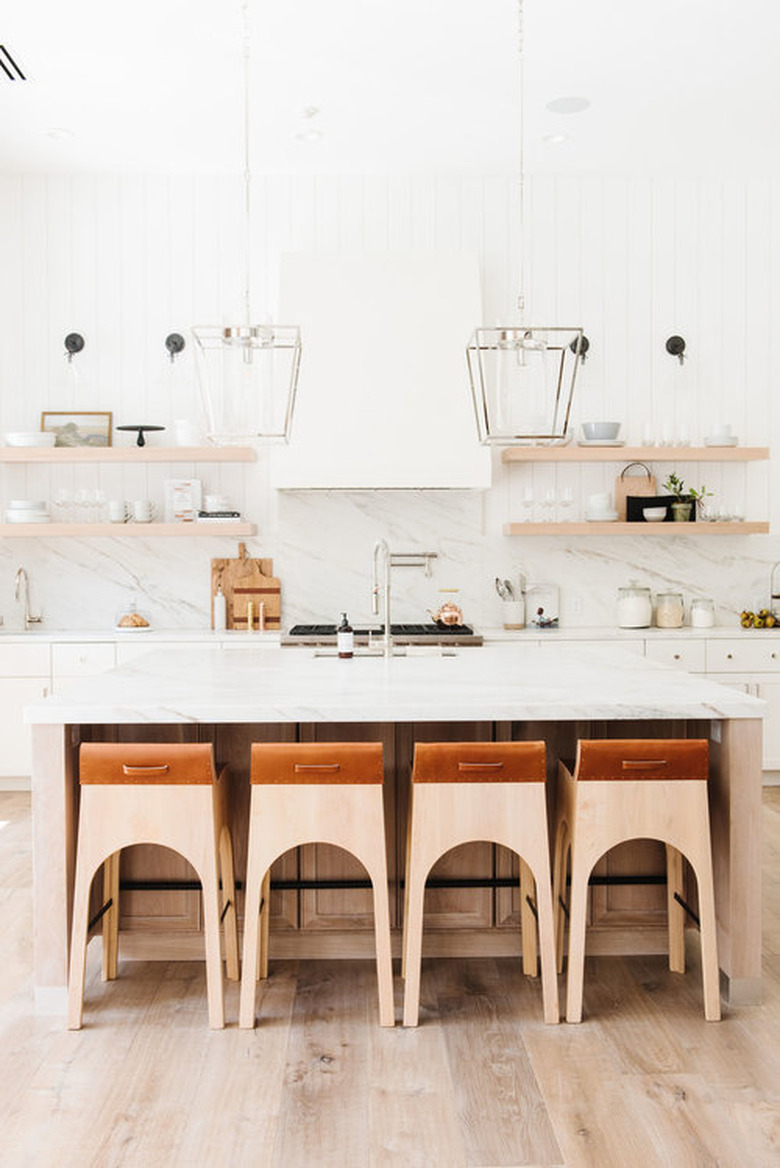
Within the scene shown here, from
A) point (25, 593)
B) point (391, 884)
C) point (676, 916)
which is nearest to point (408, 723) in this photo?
point (391, 884)

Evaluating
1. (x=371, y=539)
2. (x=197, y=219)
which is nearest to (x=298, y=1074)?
(x=371, y=539)

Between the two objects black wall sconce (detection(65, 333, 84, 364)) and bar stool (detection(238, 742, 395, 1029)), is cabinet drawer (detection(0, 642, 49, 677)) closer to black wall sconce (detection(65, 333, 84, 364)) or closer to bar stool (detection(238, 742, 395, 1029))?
black wall sconce (detection(65, 333, 84, 364))

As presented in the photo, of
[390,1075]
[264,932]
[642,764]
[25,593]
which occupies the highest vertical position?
[25,593]

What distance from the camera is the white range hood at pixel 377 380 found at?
5.16 metres

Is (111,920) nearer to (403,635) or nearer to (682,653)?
(403,635)

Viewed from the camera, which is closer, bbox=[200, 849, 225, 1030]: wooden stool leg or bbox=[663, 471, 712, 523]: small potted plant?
bbox=[200, 849, 225, 1030]: wooden stool leg

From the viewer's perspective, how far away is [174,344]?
5.66 metres

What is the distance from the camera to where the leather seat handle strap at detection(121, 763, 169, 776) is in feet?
8.59

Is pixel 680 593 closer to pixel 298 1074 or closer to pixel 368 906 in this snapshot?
pixel 368 906

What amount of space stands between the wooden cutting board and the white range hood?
71 centimetres

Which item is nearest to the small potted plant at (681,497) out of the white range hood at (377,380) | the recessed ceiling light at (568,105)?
the white range hood at (377,380)

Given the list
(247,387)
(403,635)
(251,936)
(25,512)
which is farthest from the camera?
(25,512)

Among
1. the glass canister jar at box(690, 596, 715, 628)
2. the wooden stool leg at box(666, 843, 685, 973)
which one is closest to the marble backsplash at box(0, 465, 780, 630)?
the glass canister jar at box(690, 596, 715, 628)

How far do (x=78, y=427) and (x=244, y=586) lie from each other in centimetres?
125
